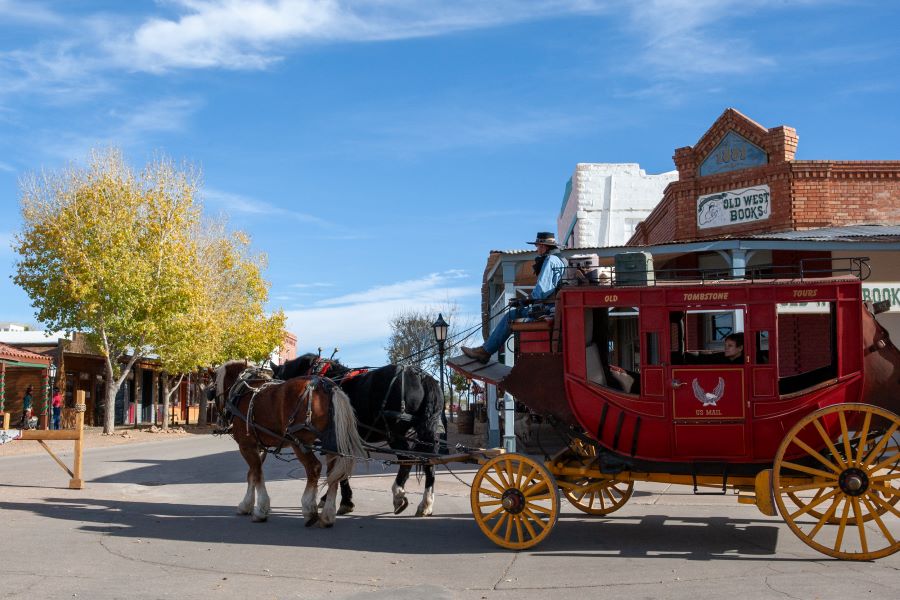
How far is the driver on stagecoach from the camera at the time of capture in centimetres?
923

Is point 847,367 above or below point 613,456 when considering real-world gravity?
above

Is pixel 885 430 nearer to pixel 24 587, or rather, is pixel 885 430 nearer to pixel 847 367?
pixel 847 367

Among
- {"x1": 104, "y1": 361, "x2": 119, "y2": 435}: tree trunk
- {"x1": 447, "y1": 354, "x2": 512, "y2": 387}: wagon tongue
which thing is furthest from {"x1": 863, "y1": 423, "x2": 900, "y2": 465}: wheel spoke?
{"x1": 104, "y1": 361, "x2": 119, "y2": 435}: tree trunk

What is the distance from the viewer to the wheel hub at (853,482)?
7.46 metres

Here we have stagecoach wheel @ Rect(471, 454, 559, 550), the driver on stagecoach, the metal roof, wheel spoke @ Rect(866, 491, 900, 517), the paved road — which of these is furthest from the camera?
the metal roof

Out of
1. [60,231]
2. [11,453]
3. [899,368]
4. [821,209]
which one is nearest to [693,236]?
[821,209]

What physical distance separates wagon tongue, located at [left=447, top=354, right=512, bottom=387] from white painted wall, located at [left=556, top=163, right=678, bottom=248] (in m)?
27.0

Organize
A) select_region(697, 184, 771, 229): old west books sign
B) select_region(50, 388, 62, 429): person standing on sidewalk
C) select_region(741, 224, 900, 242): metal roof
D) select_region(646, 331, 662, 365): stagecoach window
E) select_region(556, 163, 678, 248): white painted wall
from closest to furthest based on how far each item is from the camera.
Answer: select_region(646, 331, 662, 365): stagecoach window
select_region(741, 224, 900, 242): metal roof
select_region(697, 184, 771, 229): old west books sign
select_region(50, 388, 62, 429): person standing on sidewalk
select_region(556, 163, 678, 248): white painted wall

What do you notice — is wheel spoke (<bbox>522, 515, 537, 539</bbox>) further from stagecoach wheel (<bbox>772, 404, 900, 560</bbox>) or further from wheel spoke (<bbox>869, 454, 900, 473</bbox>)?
wheel spoke (<bbox>869, 454, 900, 473</bbox>)

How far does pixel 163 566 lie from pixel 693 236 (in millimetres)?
17157

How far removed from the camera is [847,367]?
786 centimetres

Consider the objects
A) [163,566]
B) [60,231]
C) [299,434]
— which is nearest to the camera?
[163,566]

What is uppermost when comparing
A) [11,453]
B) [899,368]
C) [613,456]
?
[899,368]

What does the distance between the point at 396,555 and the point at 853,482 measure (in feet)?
13.6
